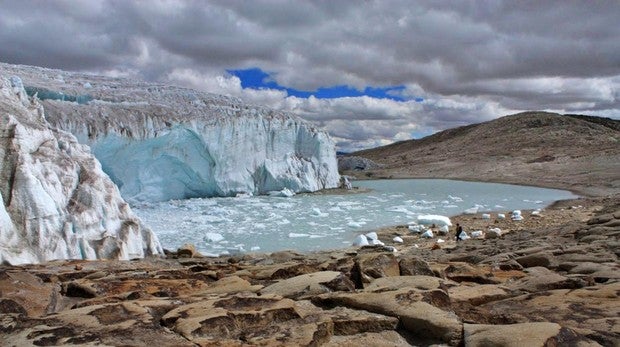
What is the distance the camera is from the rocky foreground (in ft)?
11.8

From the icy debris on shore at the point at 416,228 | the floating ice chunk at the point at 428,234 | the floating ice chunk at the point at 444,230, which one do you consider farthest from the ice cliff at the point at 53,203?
the floating ice chunk at the point at 444,230

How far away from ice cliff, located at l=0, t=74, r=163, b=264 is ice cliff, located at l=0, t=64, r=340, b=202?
9.32 m

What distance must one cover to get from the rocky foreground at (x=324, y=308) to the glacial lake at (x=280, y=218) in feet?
25.3

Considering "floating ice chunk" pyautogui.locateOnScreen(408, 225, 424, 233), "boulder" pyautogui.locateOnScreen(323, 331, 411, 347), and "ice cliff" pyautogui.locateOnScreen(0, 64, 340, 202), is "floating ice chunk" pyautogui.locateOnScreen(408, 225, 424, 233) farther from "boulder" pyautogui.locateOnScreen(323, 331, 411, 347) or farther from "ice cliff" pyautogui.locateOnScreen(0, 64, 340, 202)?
"boulder" pyautogui.locateOnScreen(323, 331, 411, 347)

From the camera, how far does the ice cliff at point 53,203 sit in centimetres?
892

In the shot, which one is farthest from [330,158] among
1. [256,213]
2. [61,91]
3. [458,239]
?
[458,239]

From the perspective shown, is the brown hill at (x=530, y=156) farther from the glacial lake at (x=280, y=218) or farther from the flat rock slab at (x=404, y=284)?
the flat rock slab at (x=404, y=284)

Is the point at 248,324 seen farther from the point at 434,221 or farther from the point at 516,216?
the point at 516,216

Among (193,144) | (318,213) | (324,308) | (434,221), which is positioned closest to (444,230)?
(434,221)

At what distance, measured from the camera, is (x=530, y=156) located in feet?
206

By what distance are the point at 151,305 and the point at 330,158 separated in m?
31.4

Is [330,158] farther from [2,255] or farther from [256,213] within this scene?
[2,255]

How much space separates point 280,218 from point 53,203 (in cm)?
1107

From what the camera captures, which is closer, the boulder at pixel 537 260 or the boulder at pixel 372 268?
the boulder at pixel 372 268
